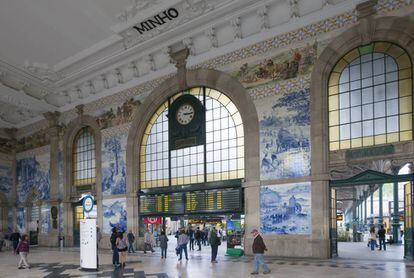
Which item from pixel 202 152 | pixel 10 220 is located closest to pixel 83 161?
pixel 10 220

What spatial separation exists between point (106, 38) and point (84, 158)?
8.25 metres

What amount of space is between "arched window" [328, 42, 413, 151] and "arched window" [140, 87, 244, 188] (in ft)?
14.8

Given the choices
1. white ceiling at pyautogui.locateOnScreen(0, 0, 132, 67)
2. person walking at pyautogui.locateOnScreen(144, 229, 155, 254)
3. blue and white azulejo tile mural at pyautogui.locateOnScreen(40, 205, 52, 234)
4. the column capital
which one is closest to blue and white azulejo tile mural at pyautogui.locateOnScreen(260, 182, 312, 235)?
person walking at pyautogui.locateOnScreen(144, 229, 155, 254)

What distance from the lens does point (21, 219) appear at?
30312mm

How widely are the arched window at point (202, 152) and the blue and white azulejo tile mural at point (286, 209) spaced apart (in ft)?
6.41

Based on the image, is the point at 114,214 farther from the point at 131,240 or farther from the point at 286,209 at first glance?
the point at 286,209

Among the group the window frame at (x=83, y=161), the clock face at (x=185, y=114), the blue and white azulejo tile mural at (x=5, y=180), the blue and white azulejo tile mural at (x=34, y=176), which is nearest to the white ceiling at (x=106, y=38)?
the window frame at (x=83, y=161)

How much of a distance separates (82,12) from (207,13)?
655 cm

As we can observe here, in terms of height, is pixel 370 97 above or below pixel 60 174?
above

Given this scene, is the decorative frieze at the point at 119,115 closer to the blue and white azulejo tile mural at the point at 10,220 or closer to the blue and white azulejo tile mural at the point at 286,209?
the blue and white azulejo tile mural at the point at 286,209

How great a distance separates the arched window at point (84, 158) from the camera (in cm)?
2519

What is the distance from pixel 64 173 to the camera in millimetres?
26438

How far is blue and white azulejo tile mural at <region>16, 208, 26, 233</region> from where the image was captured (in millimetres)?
30003

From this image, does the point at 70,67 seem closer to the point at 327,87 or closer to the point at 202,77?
the point at 202,77
